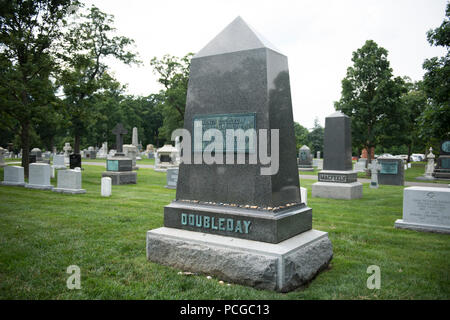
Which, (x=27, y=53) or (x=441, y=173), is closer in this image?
(x=27, y=53)

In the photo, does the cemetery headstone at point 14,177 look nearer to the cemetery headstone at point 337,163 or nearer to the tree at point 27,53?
the tree at point 27,53

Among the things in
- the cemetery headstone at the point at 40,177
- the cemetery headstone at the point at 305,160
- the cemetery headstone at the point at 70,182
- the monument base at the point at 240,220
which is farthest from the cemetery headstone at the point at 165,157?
the monument base at the point at 240,220

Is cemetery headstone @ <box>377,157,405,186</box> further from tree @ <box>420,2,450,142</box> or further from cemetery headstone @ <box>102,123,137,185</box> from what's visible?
cemetery headstone @ <box>102,123,137,185</box>

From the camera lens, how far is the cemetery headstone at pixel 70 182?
11.4 m


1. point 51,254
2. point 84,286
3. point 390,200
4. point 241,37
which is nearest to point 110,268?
point 84,286

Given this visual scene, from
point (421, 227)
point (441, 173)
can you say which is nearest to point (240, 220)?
point (421, 227)

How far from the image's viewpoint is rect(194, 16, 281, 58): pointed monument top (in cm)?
414

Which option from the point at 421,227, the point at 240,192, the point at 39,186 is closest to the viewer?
the point at 240,192

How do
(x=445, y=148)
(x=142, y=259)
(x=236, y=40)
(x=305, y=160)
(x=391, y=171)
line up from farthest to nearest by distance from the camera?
(x=305, y=160), (x=445, y=148), (x=391, y=171), (x=142, y=259), (x=236, y=40)

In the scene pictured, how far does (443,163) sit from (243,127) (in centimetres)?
2357

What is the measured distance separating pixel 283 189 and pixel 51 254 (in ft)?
11.8

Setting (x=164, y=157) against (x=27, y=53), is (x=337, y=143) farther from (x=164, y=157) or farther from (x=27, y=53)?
(x=164, y=157)

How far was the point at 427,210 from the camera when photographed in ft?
21.9

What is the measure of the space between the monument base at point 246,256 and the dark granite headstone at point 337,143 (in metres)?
7.43
